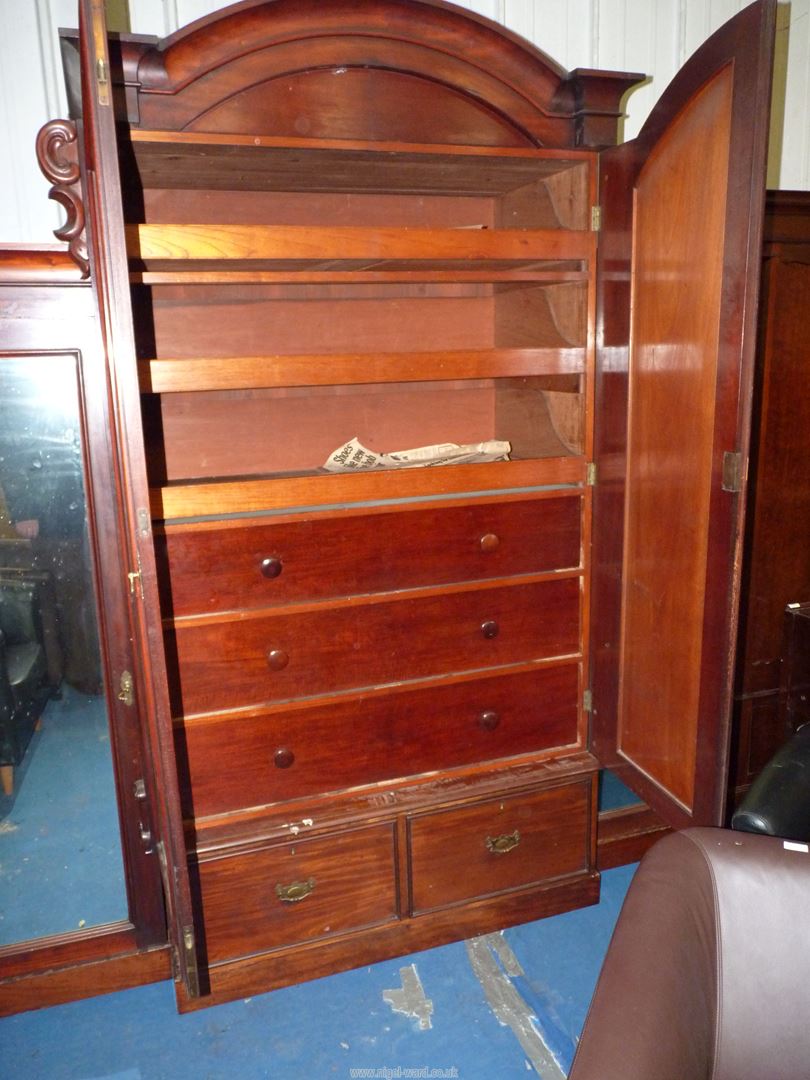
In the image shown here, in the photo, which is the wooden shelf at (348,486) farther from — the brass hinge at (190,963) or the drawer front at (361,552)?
the brass hinge at (190,963)

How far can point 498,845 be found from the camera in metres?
2.01

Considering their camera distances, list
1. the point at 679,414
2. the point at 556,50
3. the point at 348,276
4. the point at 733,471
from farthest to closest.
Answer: the point at 556,50 → the point at 348,276 → the point at 679,414 → the point at 733,471

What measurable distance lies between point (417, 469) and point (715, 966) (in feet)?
3.69

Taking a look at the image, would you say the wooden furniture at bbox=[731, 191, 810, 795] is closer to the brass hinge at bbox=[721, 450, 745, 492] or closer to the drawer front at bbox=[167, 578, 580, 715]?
the drawer front at bbox=[167, 578, 580, 715]

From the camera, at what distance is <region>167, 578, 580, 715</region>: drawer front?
171 centimetres

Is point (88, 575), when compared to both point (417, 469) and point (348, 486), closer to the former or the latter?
point (348, 486)

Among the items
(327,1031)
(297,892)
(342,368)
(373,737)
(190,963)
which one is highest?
(342,368)

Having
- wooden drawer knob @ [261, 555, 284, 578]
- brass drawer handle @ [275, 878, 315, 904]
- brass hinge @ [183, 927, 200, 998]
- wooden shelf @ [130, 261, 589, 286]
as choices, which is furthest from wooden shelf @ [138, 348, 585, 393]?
brass drawer handle @ [275, 878, 315, 904]

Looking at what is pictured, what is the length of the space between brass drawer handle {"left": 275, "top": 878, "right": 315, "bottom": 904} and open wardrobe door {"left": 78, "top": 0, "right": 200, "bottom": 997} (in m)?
0.42

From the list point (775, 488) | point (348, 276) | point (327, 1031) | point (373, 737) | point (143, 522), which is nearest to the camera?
point (143, 522)

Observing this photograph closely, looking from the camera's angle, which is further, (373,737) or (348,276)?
(373,737)

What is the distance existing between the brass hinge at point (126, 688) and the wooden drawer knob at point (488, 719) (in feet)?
2.83

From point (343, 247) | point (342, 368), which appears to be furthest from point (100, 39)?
point (342, 368)

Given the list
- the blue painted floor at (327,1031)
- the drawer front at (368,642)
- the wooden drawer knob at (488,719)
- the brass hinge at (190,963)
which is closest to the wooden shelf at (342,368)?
the drawer front at (368,642)
